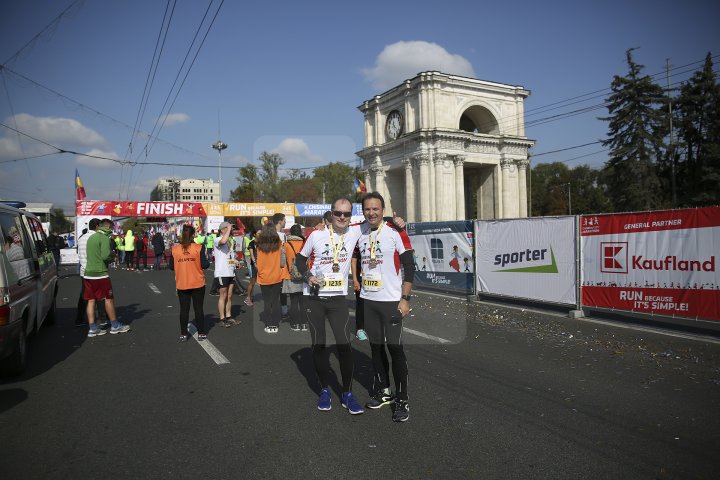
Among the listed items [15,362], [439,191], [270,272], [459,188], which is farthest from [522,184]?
[15,362]

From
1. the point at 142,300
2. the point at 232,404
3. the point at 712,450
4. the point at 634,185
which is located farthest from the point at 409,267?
the point at 634,185

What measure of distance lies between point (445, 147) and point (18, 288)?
132ft

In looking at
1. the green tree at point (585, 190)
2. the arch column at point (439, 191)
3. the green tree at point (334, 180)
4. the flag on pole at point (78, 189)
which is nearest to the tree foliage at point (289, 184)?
the green tree at point (334, 180)

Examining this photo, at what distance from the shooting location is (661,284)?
7.75 metres

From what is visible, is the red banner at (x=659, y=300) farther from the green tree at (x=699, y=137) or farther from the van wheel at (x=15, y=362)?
the green tree at (x=699, y=137)

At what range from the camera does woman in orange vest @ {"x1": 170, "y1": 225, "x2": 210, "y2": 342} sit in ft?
25.2

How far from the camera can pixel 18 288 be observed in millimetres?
5711

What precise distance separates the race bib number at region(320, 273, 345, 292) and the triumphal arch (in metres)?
37.5

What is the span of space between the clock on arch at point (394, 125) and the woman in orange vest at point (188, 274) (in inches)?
1589

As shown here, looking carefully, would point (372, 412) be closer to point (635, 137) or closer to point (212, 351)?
point (212, 351)

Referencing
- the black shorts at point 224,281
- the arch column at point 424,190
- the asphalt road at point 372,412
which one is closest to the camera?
the asphalt road at point 372,412

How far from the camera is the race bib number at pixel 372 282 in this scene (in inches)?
173

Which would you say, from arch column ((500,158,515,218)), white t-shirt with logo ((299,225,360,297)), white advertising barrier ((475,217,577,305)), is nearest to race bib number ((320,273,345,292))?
white t-shirt with logo ((299,225,360,297))

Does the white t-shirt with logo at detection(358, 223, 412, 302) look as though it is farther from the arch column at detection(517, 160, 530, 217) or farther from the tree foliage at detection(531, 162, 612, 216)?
the tree foliage at detection(531, 162, 612, 216)
